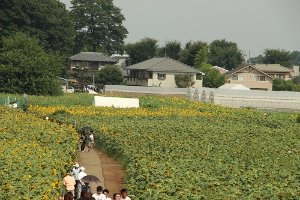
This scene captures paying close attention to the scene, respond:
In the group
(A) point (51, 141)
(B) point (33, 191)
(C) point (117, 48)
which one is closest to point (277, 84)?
(C) point (117, 48)

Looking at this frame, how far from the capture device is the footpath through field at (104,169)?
2500 cm

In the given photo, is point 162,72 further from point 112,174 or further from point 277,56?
point 112,174

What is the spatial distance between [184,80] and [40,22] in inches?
866

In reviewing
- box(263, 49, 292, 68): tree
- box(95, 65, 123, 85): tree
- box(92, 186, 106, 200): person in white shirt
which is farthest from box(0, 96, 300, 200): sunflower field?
box(263, 49, 292, 68): tree

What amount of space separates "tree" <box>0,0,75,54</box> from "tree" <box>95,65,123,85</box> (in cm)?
928

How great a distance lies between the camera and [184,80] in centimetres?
8656

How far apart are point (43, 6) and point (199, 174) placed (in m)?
61.1

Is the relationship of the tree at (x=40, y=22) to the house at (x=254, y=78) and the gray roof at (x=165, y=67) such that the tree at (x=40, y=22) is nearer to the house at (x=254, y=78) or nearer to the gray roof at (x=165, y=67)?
the gray roof at (x=165, y=67)

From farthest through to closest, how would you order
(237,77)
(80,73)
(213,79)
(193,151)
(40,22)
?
1. (237,77)
2. (213,79)
3. (80,73)
4. (40,22)
5. (193,151)

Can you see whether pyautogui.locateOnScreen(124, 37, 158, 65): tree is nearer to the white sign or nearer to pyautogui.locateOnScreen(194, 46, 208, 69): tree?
pyautogui.locateOnScreen(194, 46, 208, 69): tree

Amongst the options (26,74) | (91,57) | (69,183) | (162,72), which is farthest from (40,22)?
(69,183)

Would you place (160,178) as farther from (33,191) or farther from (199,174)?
(33,191)

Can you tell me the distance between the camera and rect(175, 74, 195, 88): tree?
284ft

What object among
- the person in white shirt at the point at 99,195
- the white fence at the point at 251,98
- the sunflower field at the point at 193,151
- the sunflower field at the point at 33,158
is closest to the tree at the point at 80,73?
the white fence at the point at 251,98
